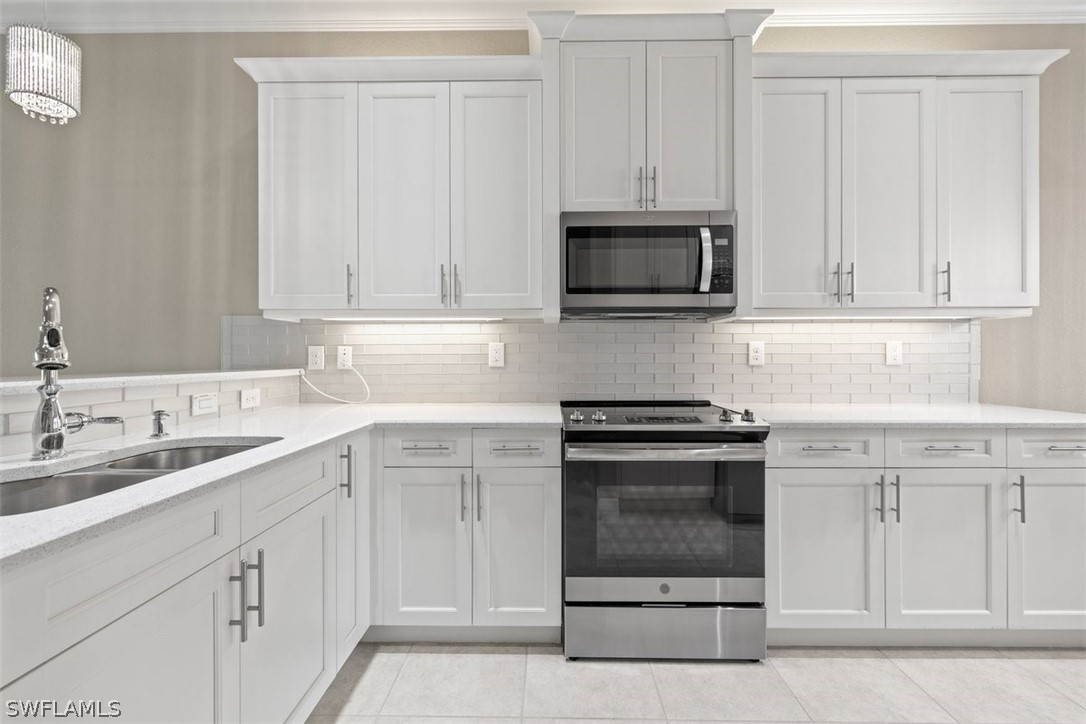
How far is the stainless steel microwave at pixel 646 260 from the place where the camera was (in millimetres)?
2418

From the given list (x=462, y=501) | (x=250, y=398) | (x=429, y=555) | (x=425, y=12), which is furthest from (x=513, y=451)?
(x=425, y=12)

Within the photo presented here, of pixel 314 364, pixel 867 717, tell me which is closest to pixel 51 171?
pixel 314 364

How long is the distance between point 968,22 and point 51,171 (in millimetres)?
4690

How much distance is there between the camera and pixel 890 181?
248cm

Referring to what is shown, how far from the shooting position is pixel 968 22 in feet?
9.38

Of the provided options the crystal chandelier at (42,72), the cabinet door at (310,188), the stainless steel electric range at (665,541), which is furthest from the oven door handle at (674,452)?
the crystal chandelier at (42,72)

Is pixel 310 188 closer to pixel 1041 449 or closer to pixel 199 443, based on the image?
pixel 199 443

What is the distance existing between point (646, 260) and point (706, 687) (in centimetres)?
165

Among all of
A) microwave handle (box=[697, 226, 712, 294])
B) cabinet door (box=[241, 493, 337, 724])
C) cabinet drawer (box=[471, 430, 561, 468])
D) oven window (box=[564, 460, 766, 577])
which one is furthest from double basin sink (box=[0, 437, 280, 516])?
microwave handle (box=[697, 226, 712, 294])

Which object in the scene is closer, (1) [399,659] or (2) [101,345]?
(1) [399,659]

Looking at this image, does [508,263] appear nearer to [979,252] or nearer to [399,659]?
[399,659]

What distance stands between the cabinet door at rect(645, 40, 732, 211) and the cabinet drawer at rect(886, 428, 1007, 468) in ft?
3.89

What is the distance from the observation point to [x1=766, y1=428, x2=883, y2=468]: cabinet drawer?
2236 mm

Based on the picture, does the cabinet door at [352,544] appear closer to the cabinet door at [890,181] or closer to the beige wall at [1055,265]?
the cabinet door at [890,181]
